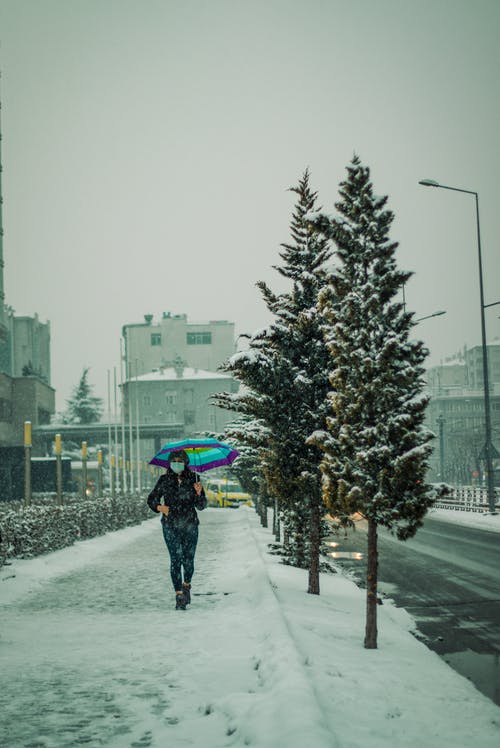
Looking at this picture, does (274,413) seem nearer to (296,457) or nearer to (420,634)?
(296,457)

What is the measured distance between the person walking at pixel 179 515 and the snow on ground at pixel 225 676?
17.9 inches

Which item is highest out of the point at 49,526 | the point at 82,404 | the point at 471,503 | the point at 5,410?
the point at 82,404

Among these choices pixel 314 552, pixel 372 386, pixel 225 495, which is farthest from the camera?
pixel 225 495

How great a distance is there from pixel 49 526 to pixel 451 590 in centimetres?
843

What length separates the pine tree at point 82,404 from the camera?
106250 mm

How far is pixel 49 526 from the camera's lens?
16781mm

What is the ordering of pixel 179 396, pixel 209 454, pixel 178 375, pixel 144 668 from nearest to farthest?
pixel 144 668
pixel 209 454
pixel 178 375
pixel 179 396

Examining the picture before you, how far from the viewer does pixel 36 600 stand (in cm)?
1100

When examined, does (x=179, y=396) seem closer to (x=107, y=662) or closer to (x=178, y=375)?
(x=178, y=375)

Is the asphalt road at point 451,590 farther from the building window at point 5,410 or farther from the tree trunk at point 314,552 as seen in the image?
the building window at point 5,410

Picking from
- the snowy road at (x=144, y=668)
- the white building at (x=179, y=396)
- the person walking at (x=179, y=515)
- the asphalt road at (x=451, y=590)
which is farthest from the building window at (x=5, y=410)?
the white building at (x=179, y=396)

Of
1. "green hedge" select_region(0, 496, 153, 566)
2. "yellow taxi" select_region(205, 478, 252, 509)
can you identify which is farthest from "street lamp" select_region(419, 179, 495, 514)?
"yellow taxi" select_region(205, 478, 252, 509)

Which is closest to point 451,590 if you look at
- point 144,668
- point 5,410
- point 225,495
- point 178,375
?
point 144,668

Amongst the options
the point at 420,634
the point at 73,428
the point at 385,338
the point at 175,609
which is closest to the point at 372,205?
the point at 385,338
